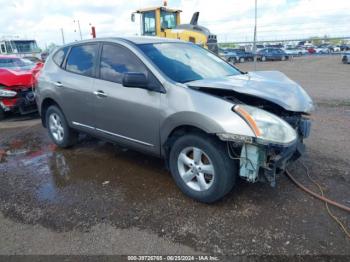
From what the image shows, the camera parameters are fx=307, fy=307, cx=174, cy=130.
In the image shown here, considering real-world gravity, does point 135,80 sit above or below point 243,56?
above

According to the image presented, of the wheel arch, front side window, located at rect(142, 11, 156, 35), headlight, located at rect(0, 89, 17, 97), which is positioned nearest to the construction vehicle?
front side window, located at rect(142, 11, 156, 35)

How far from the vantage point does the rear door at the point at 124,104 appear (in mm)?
3600

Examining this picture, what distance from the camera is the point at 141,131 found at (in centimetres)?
376

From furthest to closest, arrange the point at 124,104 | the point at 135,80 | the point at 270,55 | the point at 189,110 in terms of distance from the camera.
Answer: the point at 270,55
the point at 124,104
the point at 135,80
the point at 189,110

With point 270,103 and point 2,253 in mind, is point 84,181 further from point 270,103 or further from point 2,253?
point 270,103

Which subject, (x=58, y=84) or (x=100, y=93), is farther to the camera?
(x=58, y=84)

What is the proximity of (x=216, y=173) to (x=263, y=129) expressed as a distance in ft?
2.17

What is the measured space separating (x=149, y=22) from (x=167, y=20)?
3.14 ft

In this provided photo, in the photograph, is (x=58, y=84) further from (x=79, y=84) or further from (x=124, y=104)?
(x=124, y=104)

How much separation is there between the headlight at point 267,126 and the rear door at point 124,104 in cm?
106

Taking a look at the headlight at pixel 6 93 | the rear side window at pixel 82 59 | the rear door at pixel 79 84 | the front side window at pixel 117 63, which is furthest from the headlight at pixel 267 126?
the headlight at pixel 6 93

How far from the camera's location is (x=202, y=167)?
10.8ft

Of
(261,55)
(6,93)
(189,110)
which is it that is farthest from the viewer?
(261,55)

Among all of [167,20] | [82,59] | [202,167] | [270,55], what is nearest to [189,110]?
[202,167]
